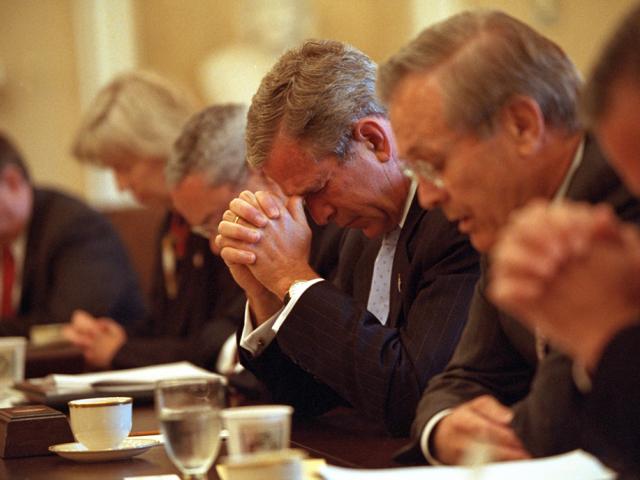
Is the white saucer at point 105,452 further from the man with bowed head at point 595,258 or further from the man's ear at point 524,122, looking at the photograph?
the man with bowed head at point 595,258

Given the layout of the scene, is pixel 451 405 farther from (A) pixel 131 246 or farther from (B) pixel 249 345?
(A) pixel 131 246

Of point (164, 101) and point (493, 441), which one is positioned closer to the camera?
point (493, 441)

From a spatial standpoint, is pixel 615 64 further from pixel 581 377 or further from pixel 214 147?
pixel 214 147

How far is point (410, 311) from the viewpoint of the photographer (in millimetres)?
2299

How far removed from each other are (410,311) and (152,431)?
0.54m

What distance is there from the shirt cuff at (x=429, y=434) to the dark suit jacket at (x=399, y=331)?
13.1 inches

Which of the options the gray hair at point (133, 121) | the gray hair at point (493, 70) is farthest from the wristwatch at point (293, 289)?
the gray hair at point (133, 121)

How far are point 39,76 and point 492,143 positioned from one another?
212 inches

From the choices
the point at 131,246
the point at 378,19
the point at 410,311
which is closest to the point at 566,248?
the point at 410,311

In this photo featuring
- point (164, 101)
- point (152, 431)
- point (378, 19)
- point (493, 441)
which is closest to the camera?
point (493, 441)

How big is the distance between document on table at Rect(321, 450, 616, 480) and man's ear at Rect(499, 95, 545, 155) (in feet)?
1.43

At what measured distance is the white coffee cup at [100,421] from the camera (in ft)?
6.23

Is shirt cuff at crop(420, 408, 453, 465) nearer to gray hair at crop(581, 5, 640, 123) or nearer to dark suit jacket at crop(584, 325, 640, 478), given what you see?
dark suit jacket at crop(584, 325, 640, 478)

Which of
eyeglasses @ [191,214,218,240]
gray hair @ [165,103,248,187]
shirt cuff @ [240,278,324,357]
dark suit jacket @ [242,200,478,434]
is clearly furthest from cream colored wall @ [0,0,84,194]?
dark suit jacket @ [242,200,478,434]
